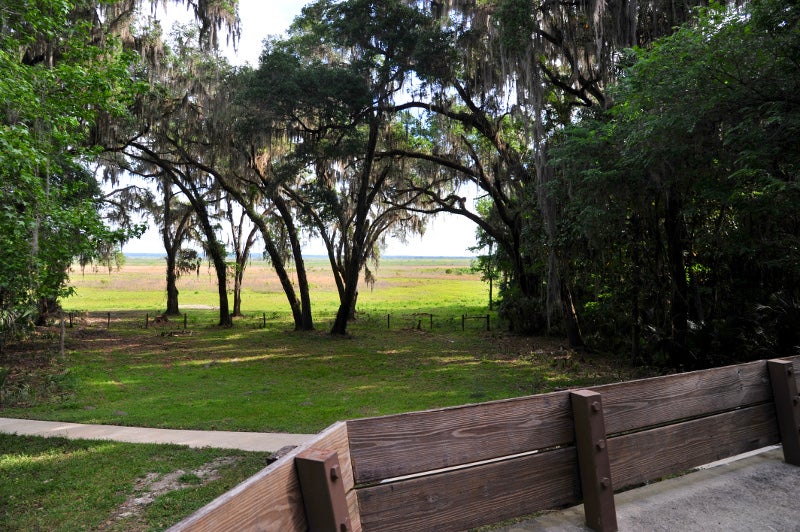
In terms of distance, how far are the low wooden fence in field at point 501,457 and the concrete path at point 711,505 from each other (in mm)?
143

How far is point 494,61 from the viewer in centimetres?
1469

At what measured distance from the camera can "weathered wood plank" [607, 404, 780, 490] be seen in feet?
8.92

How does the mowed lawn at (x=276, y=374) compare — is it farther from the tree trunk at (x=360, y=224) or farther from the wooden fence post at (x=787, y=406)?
the wooden fence post at (x=787, y=406)

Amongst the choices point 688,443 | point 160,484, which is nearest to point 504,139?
point 160,484

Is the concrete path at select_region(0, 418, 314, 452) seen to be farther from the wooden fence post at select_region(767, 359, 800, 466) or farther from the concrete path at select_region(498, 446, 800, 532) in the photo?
the wooden fence post at select_region(767, 359, 800, 466)

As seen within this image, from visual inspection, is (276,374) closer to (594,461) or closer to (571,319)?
(571,319)

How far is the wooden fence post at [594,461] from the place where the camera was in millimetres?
2529

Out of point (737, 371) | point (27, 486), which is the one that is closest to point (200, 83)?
point (27, 486)

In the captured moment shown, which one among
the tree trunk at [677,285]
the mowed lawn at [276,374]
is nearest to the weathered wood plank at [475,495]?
the mowed lawn at [276,374]

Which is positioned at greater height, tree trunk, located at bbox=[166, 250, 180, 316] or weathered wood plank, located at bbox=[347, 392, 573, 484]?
tree trunk, located at bbox=[166, 250, 180, 316]

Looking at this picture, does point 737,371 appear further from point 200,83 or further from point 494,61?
point 200,83

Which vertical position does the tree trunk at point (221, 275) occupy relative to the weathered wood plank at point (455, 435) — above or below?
above

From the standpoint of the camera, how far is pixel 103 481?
5.96 meters

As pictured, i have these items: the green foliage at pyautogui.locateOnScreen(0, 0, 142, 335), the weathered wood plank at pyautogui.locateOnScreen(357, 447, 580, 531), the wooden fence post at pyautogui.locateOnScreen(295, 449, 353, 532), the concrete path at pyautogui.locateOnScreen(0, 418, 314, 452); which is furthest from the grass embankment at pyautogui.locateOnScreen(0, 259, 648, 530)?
the wooden fence post at pyautogui.locateOnScreen(295, 449, 353, 532)
